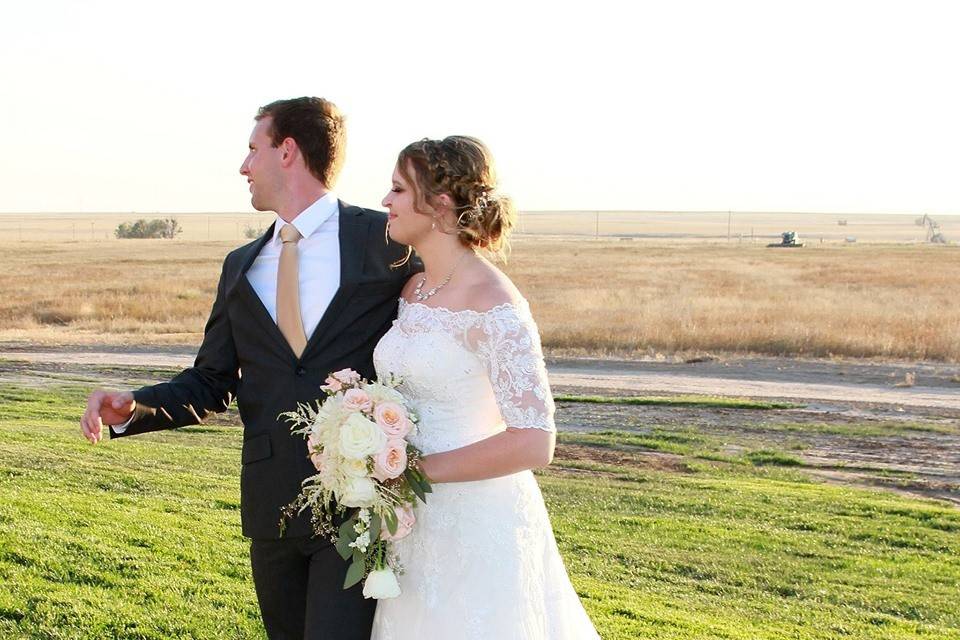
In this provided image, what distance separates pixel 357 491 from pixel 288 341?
2.25 ft

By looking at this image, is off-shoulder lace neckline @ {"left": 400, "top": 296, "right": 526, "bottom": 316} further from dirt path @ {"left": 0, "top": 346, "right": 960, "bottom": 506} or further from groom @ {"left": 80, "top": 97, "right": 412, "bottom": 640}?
dirt path @ {"left": 0, "top": 346, "right": 960, "bottom": 506}

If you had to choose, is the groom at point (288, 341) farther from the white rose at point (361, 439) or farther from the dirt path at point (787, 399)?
the dirt path at point (787, 399)

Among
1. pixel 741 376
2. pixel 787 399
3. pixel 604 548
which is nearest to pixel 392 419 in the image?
pixel 604 548

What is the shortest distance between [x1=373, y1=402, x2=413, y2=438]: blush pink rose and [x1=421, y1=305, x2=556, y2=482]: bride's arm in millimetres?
135

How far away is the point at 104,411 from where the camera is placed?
13.1 feet

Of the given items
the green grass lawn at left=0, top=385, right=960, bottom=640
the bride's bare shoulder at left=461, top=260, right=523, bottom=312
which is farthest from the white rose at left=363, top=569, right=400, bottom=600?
the green grass lawn at left=0, top=385, right=960, bottom=640

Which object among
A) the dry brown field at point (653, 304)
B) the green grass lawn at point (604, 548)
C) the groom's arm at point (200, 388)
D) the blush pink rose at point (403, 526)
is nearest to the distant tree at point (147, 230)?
the dry brown field at point (653, 304)

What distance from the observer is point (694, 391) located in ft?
70.9

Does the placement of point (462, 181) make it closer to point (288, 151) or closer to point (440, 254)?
point (440, 254)

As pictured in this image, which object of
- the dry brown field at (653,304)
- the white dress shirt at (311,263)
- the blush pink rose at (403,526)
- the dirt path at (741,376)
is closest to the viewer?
the blush pink rose at (403,526)

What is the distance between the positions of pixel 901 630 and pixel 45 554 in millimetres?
5177

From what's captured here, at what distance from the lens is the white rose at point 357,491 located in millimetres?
3416

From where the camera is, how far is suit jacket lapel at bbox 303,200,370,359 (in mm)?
3844

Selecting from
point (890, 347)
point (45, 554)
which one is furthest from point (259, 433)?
point (890, 347)
